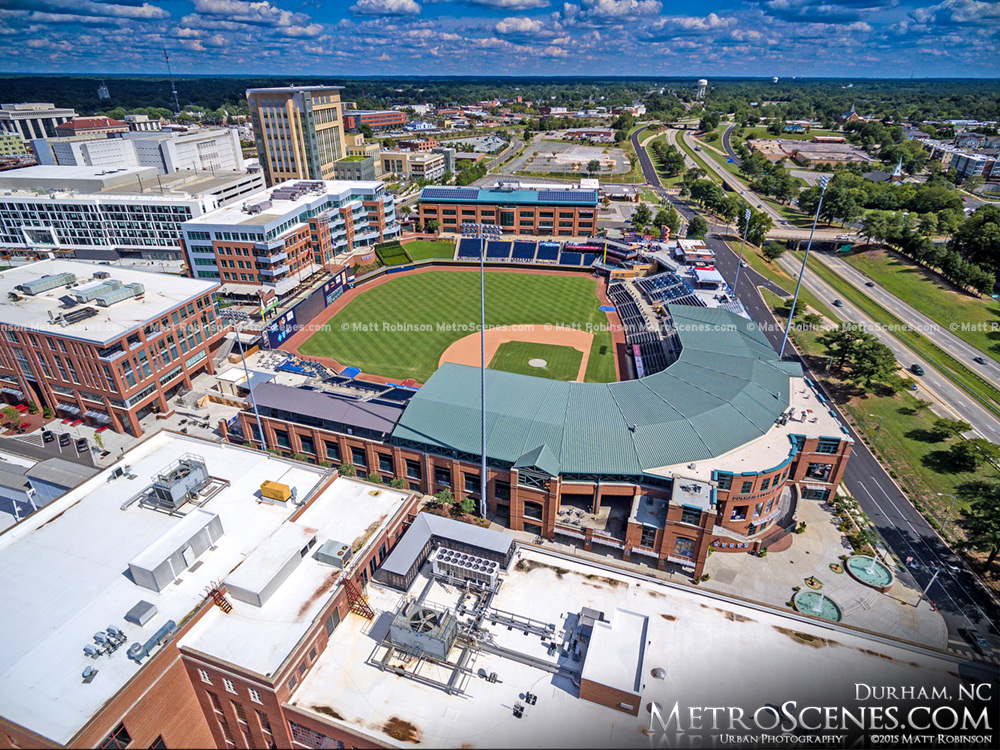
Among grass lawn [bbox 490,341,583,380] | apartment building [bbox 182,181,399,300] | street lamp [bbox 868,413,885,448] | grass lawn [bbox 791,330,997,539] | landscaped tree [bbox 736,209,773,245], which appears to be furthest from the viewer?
landscaped tree [bbox 736,209,773,245]

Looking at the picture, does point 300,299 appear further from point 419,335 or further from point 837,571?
point 837,571

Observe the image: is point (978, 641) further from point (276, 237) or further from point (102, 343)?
point (276, 237)

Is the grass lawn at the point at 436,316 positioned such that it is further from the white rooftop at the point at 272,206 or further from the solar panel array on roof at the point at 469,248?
the white rooftop at the point at 272,206

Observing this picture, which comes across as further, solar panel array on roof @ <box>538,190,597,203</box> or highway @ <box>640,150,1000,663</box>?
solar panel array on roof @ <box>538,190,597,203</box>

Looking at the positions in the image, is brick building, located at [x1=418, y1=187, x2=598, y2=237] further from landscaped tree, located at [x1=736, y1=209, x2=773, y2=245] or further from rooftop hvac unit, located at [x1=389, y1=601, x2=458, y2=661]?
rooftop hvac unit, located at [x1=389, y1=601, x2=458, y2=661]

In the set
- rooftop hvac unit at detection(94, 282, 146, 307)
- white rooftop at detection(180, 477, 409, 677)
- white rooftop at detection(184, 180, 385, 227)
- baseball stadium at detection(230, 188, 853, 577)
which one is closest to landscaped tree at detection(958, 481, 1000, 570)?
baseball stadium at detection(230, 188, 853, 577)

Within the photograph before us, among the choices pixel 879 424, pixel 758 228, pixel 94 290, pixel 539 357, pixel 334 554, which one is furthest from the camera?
pixel 758 228

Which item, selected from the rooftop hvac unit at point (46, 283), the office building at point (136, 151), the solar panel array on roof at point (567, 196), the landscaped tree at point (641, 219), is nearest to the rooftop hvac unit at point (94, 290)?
the rooftop hvac unit at point (46, 283)

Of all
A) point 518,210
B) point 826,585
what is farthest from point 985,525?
point 518,210
